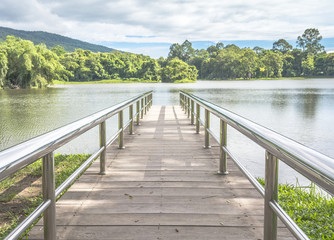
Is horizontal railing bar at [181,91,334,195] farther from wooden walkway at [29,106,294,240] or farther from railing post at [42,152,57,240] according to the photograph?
railing post at [42,152,57,240]

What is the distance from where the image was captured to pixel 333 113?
2131cm

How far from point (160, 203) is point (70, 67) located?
9611 centimetres

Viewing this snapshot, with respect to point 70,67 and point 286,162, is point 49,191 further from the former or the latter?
point 70,67

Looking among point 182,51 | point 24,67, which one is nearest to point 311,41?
point 182,51

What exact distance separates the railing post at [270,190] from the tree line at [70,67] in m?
42.8

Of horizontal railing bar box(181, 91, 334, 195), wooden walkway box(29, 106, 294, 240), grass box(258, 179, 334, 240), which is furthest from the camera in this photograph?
grass box(258, 179, 334, 240)

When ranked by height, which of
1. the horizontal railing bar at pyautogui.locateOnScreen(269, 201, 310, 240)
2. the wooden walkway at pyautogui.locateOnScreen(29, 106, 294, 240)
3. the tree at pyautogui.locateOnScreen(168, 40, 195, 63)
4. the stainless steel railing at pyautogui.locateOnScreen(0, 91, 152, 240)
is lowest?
the wooden walkway at pyautogui.locateOnScreen(29, 106, 294, 240)

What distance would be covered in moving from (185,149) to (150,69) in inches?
3787

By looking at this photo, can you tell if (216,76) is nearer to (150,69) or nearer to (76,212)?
(150,69)

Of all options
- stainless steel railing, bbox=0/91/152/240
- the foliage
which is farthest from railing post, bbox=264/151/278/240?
the foliage

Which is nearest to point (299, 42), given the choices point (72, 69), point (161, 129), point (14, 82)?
point (72, 69)

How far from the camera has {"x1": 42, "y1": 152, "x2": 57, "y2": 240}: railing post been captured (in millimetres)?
1712

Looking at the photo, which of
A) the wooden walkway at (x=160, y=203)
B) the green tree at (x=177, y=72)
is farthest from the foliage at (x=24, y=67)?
the green tree at (x=177, y=72)

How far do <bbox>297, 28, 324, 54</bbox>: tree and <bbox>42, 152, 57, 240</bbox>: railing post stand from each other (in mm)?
129920
